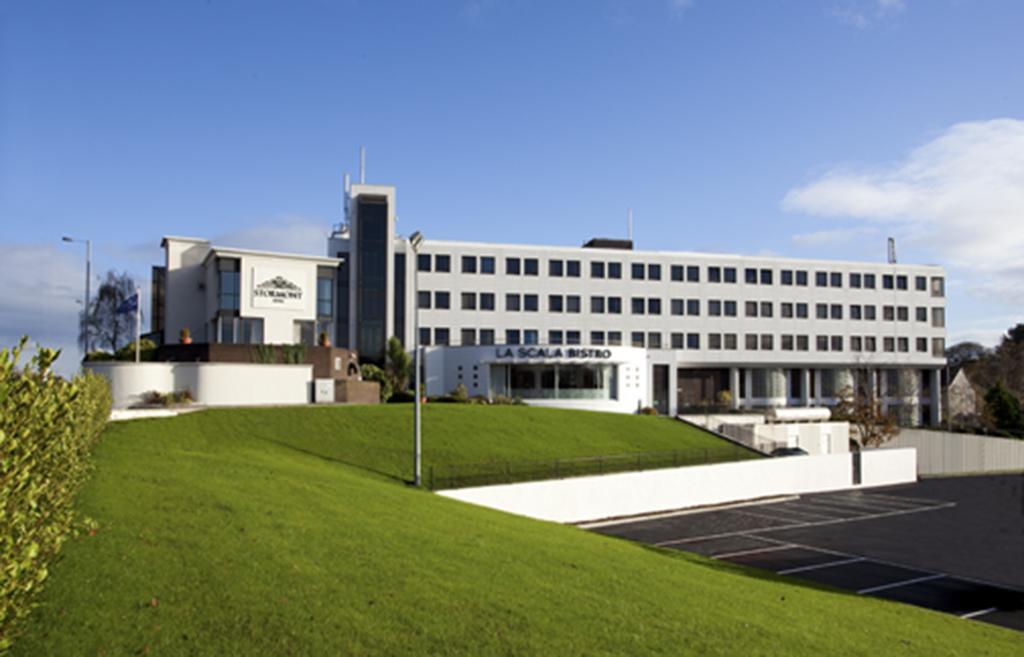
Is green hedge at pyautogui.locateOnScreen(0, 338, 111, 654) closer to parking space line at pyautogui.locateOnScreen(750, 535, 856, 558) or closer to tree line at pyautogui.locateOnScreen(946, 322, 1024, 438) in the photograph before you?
parking space line at pyautogui.locateOnScreen(750, 535, 856, 558)

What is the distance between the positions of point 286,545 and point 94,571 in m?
2.99

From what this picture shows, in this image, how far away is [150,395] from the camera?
36594 mm

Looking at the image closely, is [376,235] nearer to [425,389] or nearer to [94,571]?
[425,389]

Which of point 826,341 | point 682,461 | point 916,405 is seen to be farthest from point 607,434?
point 916,405

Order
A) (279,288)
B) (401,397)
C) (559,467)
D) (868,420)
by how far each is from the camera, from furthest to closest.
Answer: (868,420), (401,397), (279,288), (559,467)

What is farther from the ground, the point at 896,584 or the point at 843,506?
the point at 896,584

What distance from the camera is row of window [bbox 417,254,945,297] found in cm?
7006

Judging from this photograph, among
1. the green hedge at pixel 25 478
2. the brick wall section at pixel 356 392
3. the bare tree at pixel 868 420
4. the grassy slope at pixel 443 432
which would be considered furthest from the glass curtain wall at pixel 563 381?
the green hedge at pixel 25 478

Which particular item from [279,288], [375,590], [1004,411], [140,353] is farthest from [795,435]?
[375,590]

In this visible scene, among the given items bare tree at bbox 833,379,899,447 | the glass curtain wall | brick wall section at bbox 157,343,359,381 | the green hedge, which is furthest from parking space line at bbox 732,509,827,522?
bare tree at bbox 833,379,899,447

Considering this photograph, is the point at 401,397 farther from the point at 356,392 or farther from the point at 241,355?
the point at 241,355

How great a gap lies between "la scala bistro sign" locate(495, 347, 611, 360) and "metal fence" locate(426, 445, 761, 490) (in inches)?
677

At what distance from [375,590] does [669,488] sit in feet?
89.8

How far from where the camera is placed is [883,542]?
2923 centimetres
